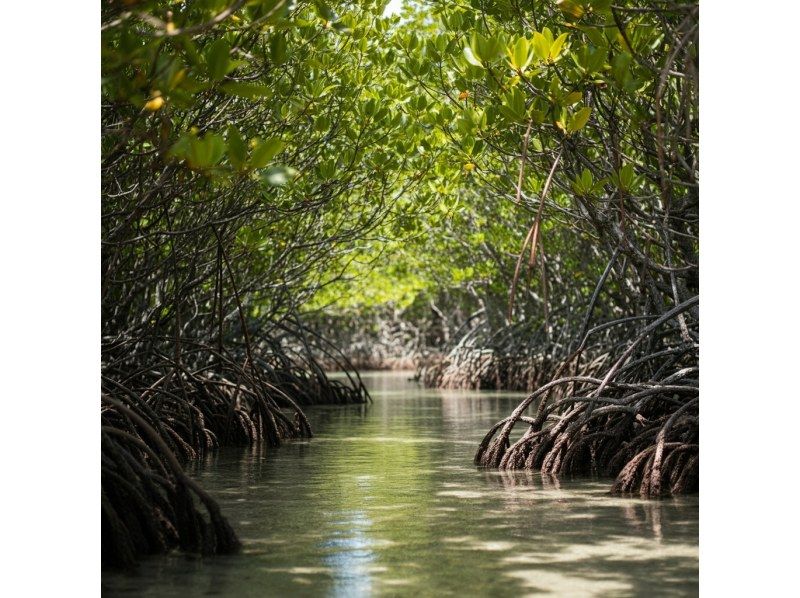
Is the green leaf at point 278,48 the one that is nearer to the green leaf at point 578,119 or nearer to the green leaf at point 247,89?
the green leaf at point 247,89

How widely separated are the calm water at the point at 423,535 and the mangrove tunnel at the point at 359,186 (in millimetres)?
194

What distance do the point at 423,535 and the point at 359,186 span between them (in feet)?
22.4

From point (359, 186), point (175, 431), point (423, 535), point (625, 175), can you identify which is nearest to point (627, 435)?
point (625, 175)

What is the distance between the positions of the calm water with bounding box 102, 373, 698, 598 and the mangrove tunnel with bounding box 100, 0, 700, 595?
0.19m

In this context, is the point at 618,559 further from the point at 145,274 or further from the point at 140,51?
the point at 145,274

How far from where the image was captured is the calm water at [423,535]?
3.55m

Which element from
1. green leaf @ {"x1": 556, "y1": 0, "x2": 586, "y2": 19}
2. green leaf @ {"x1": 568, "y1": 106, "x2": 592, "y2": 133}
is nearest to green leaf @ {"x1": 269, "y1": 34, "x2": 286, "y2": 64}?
green leaf @ {"x1": 556, "y1": 0, "x2": 586, "y2": 19}

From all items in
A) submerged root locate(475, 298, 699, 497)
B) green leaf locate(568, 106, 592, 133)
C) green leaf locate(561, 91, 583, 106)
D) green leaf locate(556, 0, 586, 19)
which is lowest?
submerged root locate(475, 298, 699, 497)

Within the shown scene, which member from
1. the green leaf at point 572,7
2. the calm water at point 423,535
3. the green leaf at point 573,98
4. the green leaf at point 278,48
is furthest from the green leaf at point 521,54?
the calm water at point 423,535

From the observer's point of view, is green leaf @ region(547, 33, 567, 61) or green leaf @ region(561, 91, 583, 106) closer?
green leaf @ region(547, 33, 567, 61)

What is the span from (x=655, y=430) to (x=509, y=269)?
12111 millimetres

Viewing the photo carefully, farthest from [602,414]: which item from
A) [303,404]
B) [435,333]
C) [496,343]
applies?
[435,333]

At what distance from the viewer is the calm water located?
355 cm

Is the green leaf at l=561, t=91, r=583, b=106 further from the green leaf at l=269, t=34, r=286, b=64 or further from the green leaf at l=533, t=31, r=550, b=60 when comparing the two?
the green leaf at l=269, t=34, r=286, b=64
